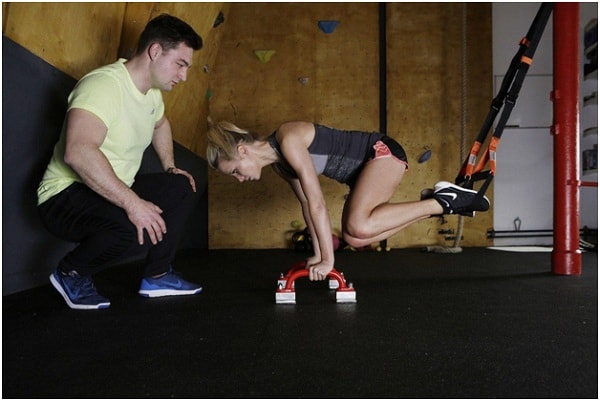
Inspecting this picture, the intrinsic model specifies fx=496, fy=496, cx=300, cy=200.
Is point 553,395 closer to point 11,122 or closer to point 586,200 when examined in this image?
point 11,122

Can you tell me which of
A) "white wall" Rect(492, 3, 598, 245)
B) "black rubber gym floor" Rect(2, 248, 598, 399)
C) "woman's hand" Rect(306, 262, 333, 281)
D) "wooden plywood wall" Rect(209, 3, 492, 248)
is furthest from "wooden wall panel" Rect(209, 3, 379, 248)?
"woman's hand" Rect(306, 262, 333, 281)

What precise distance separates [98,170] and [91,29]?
34.1 inches

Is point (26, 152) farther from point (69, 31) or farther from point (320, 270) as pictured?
point (320, 270)

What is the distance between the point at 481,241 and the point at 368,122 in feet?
4.21

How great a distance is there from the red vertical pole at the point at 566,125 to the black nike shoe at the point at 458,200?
63 centimetres

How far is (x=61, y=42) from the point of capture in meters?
1.84

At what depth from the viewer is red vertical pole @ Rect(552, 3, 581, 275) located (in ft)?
7.43

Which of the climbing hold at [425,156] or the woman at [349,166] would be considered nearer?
the woman at [349,166]

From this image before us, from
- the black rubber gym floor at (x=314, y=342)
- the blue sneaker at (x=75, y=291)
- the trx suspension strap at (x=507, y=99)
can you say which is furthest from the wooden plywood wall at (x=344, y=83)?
the blue sneaker at (x=75, y=291)

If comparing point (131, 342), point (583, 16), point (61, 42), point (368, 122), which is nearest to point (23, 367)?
point (131, 342)

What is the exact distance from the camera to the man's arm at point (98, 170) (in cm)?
140

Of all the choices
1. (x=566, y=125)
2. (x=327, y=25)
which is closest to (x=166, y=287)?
(x=566, y=125)

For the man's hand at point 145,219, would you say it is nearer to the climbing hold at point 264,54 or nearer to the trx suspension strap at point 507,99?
the trx suspension strap at point 507,99

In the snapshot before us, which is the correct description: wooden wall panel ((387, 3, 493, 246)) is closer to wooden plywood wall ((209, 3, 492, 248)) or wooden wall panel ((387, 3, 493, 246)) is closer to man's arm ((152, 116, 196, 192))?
wooden plywood wall ((209, 3, 492, 248))
